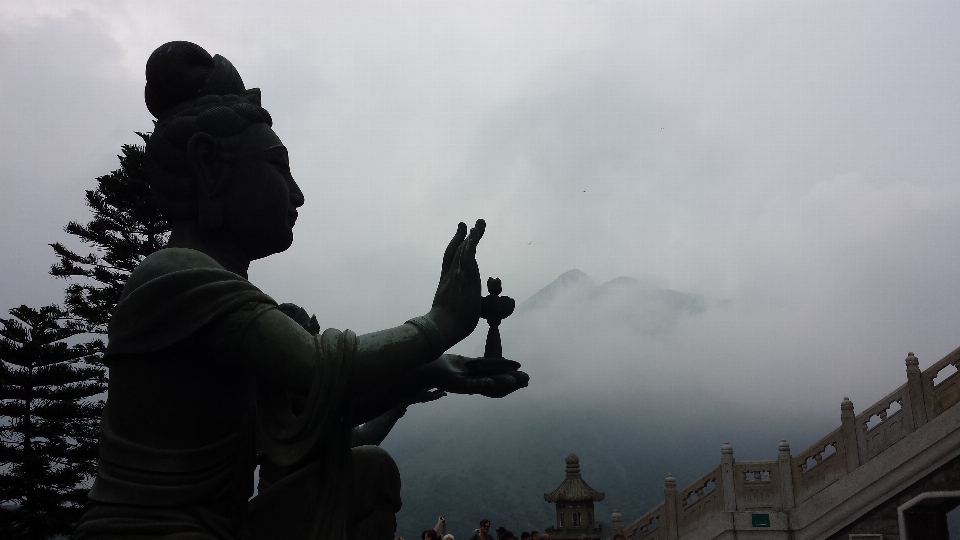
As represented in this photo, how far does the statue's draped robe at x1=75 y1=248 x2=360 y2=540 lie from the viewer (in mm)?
1933

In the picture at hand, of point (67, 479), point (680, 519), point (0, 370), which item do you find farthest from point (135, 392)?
point (680, 519)

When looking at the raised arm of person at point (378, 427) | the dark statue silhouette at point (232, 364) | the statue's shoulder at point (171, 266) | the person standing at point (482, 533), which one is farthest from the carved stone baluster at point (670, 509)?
the statue's shoulder at point (171, 266)

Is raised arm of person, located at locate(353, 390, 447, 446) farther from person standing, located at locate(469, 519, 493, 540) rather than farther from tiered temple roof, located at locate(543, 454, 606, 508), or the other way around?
tiered temple roof, located at locate(543, 454, 606, 508)

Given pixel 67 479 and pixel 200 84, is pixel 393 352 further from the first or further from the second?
pixel 67 479

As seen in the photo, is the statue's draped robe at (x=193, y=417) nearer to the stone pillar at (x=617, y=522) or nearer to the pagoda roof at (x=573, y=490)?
the stone pillar at (x=617, y=522)

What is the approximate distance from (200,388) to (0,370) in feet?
36.5

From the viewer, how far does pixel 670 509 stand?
13.4 meters

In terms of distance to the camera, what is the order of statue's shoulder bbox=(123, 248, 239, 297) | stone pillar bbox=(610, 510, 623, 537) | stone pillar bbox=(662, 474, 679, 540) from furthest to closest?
1. stone pillar bbox=(610, 510, 623, 537)
2. stone pillar bbox=(662, 474, 679, 540)
3. statue's shoulder bbox=(123, 248, 239, 297)

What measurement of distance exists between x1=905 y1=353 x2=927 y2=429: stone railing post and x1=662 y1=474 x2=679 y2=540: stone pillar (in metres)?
4.21

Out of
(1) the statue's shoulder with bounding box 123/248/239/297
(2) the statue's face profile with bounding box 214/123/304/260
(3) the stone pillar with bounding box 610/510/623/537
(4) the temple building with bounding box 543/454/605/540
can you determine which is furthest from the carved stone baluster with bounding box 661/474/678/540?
(1) the statue's shoulder with bounding box 123/248/239/297

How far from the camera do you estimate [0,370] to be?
36.1 ft

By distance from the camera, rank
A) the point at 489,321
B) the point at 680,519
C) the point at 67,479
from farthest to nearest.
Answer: the point at 680,519, the point at 67,479, the point at 489,321

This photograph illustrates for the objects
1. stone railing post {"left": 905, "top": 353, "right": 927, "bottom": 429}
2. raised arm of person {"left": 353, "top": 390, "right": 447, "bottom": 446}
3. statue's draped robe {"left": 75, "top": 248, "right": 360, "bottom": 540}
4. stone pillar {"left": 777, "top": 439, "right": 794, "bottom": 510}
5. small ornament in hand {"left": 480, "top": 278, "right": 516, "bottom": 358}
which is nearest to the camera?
statue's draped robe {"left": 75, "top": 248, "right": 360, "bottom": 540}

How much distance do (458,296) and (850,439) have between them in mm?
12597
